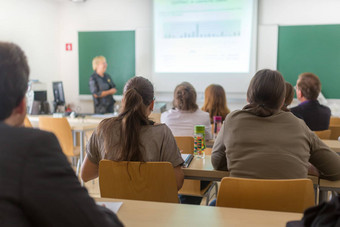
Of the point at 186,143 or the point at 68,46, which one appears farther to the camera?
the point at 68,46

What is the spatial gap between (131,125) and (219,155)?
53 cm

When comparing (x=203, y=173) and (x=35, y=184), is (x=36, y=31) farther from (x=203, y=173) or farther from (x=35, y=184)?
(x=35, y=184)

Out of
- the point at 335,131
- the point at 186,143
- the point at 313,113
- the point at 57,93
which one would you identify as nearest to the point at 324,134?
the point at 313,113

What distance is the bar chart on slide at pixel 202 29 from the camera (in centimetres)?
606

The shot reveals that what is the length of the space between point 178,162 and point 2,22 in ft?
16.0

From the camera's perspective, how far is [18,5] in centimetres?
585

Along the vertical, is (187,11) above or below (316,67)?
above

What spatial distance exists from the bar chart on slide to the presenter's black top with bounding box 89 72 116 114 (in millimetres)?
1454

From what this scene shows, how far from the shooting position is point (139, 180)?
169 cm

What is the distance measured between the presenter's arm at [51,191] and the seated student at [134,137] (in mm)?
969

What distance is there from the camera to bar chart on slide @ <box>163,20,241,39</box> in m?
6.06

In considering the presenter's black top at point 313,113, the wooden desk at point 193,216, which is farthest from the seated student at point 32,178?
the presenter's black top at point 313,113

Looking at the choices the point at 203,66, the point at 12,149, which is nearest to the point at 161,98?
the point at 203,66

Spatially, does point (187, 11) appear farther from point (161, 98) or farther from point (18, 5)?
point (18, 5)
